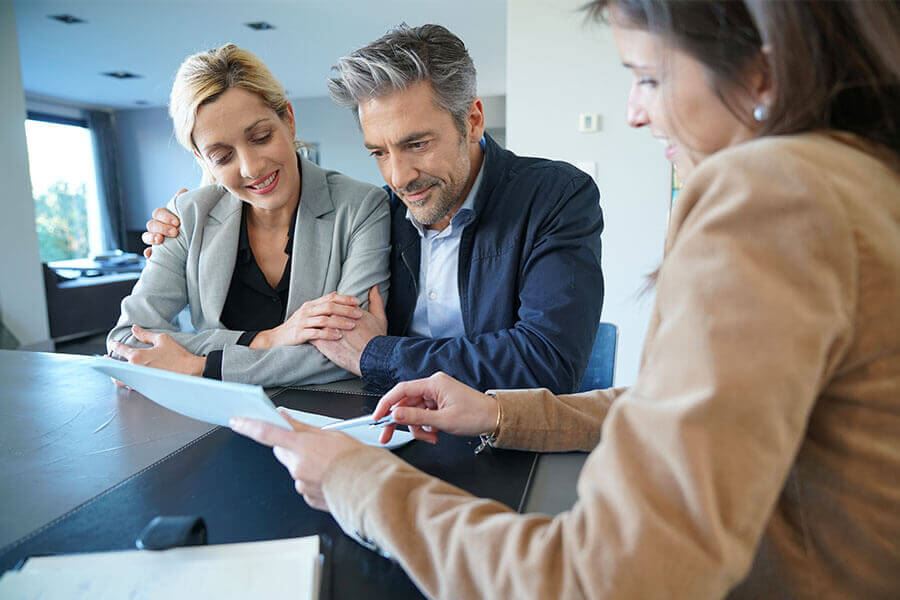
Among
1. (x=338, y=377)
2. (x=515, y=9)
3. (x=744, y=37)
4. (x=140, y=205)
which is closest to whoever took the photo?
(x=744, y=37)

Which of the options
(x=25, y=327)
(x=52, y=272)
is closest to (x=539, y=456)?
(x=25, y=327)

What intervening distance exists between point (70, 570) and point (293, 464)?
24 centimetres

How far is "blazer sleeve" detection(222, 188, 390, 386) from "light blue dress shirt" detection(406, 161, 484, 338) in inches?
3.5

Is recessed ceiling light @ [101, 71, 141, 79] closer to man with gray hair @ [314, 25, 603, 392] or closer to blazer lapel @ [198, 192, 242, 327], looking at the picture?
blazer lapel @ [198, 192, 242, 327]

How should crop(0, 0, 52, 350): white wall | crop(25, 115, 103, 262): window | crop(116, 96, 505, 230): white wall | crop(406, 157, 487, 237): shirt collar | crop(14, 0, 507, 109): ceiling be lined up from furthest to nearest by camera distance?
crop(116, 96, 505, 230): white wall
crop(25, 115, 103, 262): window
crop(14, 0, 507, 109): ceiling
crop(0, 0, 52, 350): white wall
crop(406, 157, 487, 237): shirt collar

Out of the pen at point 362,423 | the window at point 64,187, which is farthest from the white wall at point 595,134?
the window at point 64,187

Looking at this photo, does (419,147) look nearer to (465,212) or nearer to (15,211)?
(465,212)

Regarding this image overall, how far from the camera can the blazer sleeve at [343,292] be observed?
1.23m

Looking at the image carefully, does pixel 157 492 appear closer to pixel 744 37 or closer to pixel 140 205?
pixel 744 37

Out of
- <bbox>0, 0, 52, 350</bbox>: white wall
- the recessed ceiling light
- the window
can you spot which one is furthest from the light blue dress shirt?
the window

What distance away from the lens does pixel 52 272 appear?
4973mm

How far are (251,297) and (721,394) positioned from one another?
1336 millimetres

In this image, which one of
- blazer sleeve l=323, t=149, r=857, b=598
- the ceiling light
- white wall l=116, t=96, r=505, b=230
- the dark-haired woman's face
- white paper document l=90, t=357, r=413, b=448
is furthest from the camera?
white wall l=116, t=96, r=505, b=230

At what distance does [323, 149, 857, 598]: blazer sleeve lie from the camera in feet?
1.29
